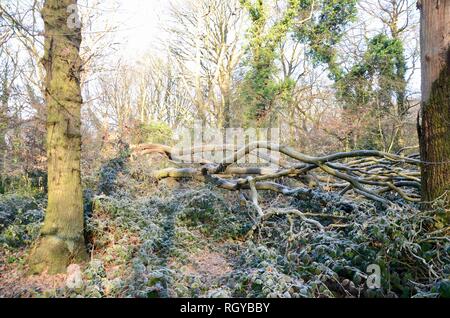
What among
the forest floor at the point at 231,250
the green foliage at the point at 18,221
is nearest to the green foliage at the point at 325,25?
the forest floor at the point at 231,250

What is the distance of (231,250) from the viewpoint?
16.0 ft

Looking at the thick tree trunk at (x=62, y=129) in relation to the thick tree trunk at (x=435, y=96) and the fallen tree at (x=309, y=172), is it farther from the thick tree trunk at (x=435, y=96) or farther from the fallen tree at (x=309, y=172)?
the thick tree trunk at (x=435, y=96)

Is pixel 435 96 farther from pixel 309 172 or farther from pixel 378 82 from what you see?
pixel 378 82

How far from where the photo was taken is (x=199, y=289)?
128 inches

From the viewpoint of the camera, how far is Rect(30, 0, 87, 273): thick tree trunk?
3.85 m

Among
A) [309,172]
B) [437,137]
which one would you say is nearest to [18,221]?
[309,172]

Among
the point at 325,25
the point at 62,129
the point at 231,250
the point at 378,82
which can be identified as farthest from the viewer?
the point at 325,25

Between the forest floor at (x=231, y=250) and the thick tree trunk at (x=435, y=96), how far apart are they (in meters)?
0.49

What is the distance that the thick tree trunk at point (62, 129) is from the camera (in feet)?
12.6

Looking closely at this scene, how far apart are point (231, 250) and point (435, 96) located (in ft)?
10.8

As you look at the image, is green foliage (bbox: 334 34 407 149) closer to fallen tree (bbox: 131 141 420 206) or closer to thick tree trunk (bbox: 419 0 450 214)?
fallen tree (bbox: 131 141 420 206)

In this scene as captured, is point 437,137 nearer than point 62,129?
Yes

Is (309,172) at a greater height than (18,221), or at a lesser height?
greater
